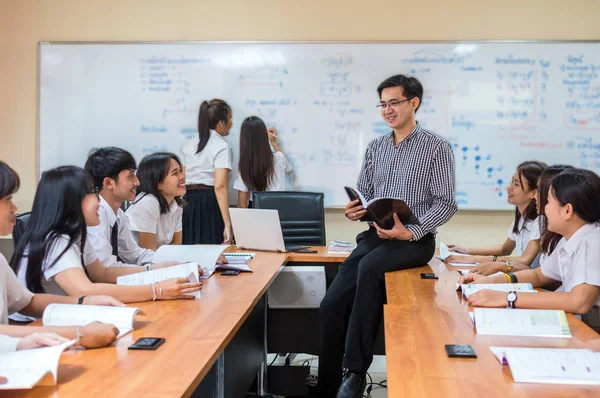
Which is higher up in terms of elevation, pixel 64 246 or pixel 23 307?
pixel 64 246

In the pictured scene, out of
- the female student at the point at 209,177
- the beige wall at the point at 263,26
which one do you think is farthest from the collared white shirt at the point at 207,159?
the beige wall at the point at 263,26

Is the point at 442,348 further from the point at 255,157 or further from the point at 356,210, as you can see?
the point at 255,157

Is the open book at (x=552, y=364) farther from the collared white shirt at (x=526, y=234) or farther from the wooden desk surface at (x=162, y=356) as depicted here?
the collared white shirt at (x=526, y=234)

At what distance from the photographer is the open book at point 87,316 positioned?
5.41ft

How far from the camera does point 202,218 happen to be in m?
4.42

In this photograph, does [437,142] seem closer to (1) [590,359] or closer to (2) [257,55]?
(1) [590,359]

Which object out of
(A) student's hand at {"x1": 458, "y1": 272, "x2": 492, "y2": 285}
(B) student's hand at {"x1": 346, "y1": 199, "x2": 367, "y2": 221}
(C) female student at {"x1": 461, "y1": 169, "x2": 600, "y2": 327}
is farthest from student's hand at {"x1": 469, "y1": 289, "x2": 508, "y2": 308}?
(B) student's hand at {"x1": 346, "y1": 199, "x2": 367, "y2": 221}

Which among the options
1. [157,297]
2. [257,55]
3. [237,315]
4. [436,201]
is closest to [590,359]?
[237,315]

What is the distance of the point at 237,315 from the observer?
1.92 meters

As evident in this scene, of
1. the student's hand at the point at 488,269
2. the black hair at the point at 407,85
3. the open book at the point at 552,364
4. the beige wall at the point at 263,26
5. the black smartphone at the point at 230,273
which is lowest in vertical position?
the black smartphone at the point at 230,273

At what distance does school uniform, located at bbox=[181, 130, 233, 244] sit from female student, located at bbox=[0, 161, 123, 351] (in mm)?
2433

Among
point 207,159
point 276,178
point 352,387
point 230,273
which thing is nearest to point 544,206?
point 352,387

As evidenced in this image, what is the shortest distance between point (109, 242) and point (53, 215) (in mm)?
588

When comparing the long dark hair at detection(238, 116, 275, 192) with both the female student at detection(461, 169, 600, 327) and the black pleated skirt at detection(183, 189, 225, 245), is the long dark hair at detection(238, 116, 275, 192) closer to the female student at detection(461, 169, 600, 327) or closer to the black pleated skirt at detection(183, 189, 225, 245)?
the black pleated skirt at detection(183, 189, 225, 245)
